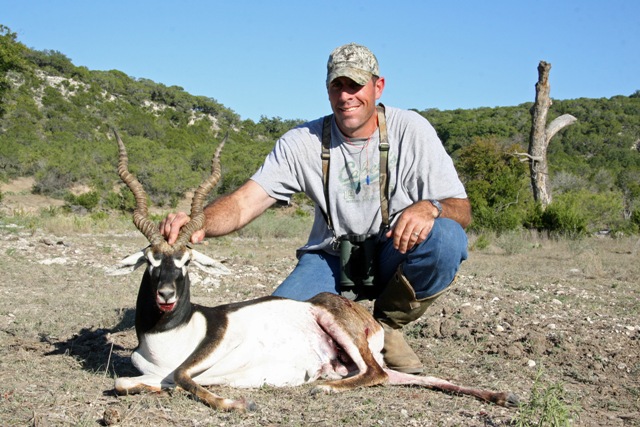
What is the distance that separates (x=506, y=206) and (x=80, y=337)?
16.2 meters

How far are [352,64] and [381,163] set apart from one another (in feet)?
2.67

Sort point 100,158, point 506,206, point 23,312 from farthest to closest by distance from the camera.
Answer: point 100,158 < point 506,206 < point 23,312

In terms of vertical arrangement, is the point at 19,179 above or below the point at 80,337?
above

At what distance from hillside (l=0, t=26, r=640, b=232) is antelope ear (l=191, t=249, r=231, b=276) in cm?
1539

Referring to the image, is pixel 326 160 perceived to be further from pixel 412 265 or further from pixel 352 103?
pixel 412 265

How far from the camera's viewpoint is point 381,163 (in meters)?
5.30

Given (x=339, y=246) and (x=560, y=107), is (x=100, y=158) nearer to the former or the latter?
(x=339, y=246)

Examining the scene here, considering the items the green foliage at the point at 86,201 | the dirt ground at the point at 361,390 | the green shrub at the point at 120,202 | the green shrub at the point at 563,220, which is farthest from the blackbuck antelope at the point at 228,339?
the green shrub at the point at 120,202

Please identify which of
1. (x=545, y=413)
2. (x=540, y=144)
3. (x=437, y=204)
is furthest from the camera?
(x=540, y=144)

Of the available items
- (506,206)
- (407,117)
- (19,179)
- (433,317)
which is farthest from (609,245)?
(19,179)

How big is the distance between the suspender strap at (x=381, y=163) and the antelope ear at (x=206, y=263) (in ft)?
3.83

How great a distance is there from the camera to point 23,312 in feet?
22.4

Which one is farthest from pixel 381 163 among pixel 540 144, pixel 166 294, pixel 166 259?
pixel 540 144

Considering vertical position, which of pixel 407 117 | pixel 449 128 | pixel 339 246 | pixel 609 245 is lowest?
pixel 609 245
